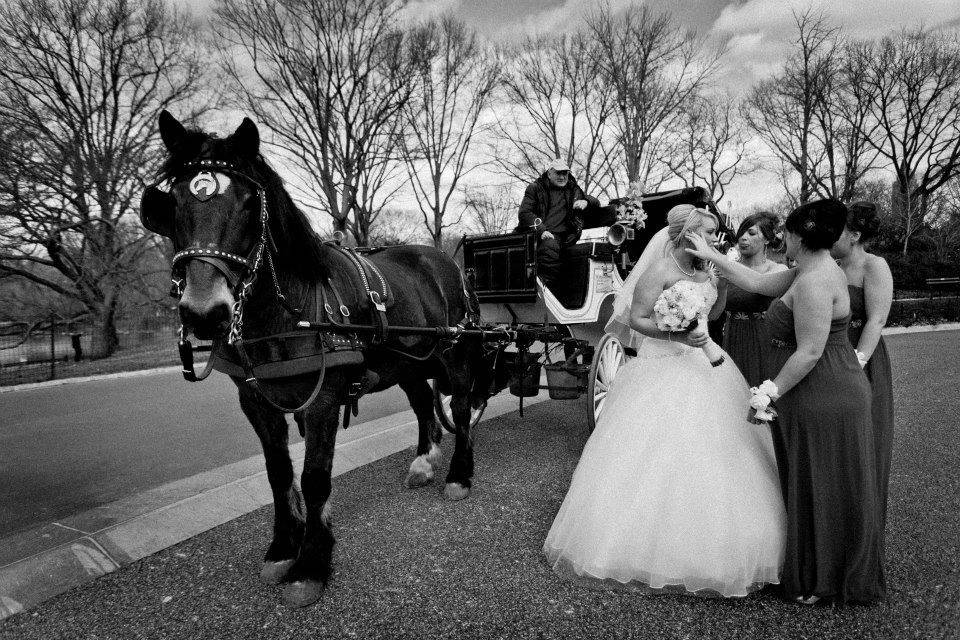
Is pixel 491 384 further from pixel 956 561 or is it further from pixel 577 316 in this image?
pixel 956 561

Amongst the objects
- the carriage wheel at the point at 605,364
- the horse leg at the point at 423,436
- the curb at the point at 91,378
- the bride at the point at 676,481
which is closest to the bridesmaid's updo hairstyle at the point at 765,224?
the carriage wheel at the point at 605,364

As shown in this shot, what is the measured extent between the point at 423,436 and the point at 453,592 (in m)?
1.89

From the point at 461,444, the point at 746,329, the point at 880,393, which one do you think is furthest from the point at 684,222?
the point at 461,444

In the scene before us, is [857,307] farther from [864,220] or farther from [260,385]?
[260,385]

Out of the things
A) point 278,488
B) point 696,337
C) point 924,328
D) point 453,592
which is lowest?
point 924,328

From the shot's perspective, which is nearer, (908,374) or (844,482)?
(844,482)

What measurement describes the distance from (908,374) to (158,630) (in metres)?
10.3

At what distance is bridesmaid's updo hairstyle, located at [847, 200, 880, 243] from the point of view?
2.92 m

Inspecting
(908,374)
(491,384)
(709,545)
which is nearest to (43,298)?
(491,384)

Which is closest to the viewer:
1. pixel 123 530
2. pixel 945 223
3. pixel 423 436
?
pixel 123 530

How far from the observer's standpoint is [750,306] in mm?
4016

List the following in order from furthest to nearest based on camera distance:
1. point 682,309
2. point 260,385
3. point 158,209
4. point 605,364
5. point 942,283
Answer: point 942,283 < point 605,364 < point 682,309 < point 260,385 < point 158,209

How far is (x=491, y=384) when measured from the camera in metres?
5.05

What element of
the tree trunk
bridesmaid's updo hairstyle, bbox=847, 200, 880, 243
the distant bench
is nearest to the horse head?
bridesmaid's updo hairstyle, bbox=847, 200, 880, 243
